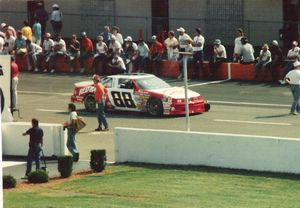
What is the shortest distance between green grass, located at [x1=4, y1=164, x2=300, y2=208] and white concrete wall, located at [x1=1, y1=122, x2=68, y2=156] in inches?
104

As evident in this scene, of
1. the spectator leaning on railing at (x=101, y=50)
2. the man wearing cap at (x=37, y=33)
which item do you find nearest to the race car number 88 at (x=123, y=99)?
the spectator leaning on railing at (x=101, y=50)

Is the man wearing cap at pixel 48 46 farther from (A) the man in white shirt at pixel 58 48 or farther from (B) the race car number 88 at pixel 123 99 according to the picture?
(B) the race car number 88 at pixel 123 99

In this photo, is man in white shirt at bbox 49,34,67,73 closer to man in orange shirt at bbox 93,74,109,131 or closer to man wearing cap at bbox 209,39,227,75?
man wearing cap at bbox 209,39,227,75

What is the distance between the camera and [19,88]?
3769 cm

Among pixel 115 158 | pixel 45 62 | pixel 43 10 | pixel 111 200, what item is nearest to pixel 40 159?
pixel 115 158

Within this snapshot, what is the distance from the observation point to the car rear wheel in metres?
30.8

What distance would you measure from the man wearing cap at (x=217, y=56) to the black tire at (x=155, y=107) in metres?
7.12

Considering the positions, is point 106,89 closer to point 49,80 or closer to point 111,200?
point 49,80

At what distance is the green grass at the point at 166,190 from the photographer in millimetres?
19016

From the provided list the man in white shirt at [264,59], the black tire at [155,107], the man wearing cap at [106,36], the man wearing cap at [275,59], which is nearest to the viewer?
the black tire at [155,107]

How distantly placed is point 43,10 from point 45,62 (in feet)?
16.1

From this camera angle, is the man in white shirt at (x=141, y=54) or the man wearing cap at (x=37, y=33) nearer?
the man in white shirt at (x=141, y=54)

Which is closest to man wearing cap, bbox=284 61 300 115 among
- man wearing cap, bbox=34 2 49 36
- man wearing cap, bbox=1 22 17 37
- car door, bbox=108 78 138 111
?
car door, bbox=108 78 138 111

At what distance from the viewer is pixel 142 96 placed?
102 feet
